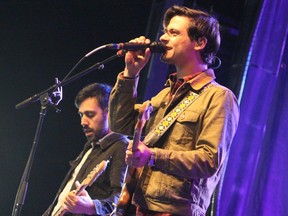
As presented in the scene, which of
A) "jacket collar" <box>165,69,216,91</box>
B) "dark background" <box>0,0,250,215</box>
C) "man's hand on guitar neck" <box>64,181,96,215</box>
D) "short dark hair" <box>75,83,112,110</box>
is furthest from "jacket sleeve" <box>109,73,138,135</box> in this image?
"dark background" <box>0,0,250,215</box>

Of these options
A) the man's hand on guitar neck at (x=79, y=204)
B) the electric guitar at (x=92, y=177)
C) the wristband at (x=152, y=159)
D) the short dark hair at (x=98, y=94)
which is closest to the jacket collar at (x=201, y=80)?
the wristband at (x=152, y=159)

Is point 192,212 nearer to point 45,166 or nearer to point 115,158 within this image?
point 115,158

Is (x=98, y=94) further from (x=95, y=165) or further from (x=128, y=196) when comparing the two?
(x=128, y=196)

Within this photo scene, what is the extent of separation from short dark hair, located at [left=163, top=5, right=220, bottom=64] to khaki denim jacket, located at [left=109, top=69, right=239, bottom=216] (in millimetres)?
156

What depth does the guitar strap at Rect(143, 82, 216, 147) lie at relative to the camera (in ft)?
6.85

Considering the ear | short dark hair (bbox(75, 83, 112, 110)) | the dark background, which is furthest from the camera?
the dark background

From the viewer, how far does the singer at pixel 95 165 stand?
2.88 m

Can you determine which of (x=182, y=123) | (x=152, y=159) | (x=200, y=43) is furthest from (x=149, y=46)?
(x=152, y=159)

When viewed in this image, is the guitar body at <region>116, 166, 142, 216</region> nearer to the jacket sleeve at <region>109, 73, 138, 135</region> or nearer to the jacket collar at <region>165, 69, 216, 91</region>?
the jacket sleeve at <region>109, 73, 138, 135</region>

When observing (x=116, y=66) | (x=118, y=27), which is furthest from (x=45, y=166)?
(x=118, y=27)

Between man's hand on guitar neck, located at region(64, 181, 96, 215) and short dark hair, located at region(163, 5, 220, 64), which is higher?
short dark hair, located at region(163, 5, 220, 64)

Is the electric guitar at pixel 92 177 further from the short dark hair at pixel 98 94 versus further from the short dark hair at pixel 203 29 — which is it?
the short dark hair at pixel 203 29

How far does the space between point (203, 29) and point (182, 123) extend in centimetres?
52

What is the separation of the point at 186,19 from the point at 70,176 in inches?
61.4
